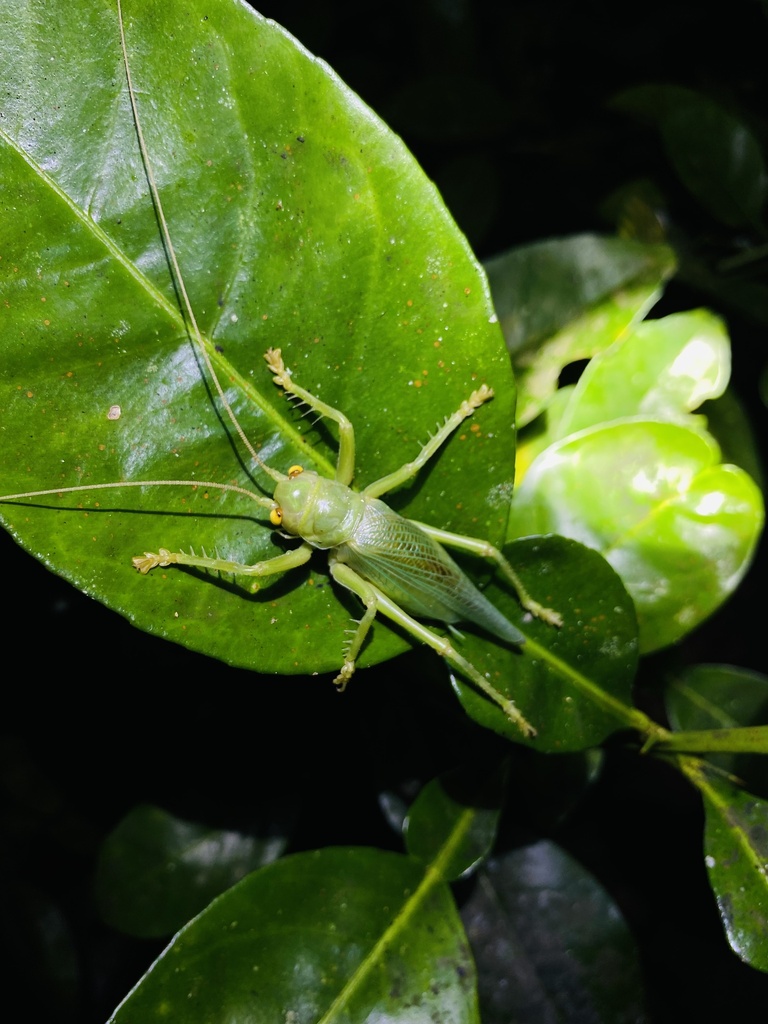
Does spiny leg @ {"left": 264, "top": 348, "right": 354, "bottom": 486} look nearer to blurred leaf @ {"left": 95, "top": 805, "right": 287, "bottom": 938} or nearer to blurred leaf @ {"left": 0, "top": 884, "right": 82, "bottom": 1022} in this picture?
blurred leaf @ {"left": 95, "top": 805, "right": 287, "bottom": 938}

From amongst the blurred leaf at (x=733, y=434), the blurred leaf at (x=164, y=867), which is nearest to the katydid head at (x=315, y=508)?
the blurred leaf at (x=164, y=867)

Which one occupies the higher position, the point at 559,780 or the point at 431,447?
the point at 431,447

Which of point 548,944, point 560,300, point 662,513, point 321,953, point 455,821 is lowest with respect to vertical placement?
point 548,944

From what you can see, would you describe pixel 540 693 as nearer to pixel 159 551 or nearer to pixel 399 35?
pixel 159 551

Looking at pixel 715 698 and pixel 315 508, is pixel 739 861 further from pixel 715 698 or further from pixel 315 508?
pixel 315 508

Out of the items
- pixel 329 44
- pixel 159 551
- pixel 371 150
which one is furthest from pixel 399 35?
pixel 159 551

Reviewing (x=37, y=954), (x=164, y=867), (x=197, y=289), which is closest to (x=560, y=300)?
(x=197, y=289)
